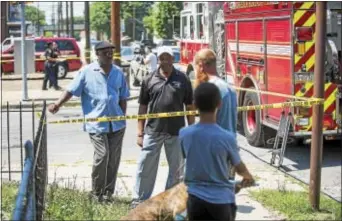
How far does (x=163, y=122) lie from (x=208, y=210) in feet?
8.03

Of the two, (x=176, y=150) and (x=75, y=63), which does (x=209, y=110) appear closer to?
(x=176, y=150)

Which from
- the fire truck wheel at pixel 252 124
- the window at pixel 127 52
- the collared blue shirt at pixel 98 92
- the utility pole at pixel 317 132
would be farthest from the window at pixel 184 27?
the window at pixel 127 52

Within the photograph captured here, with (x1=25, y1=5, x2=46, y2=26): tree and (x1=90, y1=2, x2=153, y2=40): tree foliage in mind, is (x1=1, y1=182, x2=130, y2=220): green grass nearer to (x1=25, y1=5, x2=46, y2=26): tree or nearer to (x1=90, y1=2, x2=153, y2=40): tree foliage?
(x1=25, y1=5, x2=46, y2=26): tree

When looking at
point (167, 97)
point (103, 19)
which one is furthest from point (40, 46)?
point (103, 19)

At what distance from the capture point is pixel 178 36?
57.2ft

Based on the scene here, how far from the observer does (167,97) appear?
627cm

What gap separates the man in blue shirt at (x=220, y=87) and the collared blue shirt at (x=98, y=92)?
74.9 inches

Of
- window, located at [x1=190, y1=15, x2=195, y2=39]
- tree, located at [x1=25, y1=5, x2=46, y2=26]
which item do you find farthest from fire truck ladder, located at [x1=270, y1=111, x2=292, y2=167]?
tree, located at [x1=25, y1=5, x2=46, y2=26]

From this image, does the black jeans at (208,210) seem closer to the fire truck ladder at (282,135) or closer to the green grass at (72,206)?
the green grass at (72,206)

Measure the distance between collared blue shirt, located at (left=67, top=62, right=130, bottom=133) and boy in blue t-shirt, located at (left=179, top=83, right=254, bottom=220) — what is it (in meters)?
2.73

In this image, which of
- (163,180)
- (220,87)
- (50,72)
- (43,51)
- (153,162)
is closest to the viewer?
(220,87)

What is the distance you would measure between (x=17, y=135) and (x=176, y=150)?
6397 millimetres

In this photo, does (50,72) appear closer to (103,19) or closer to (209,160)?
(209,160)

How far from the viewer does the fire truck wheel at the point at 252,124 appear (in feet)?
33.6
